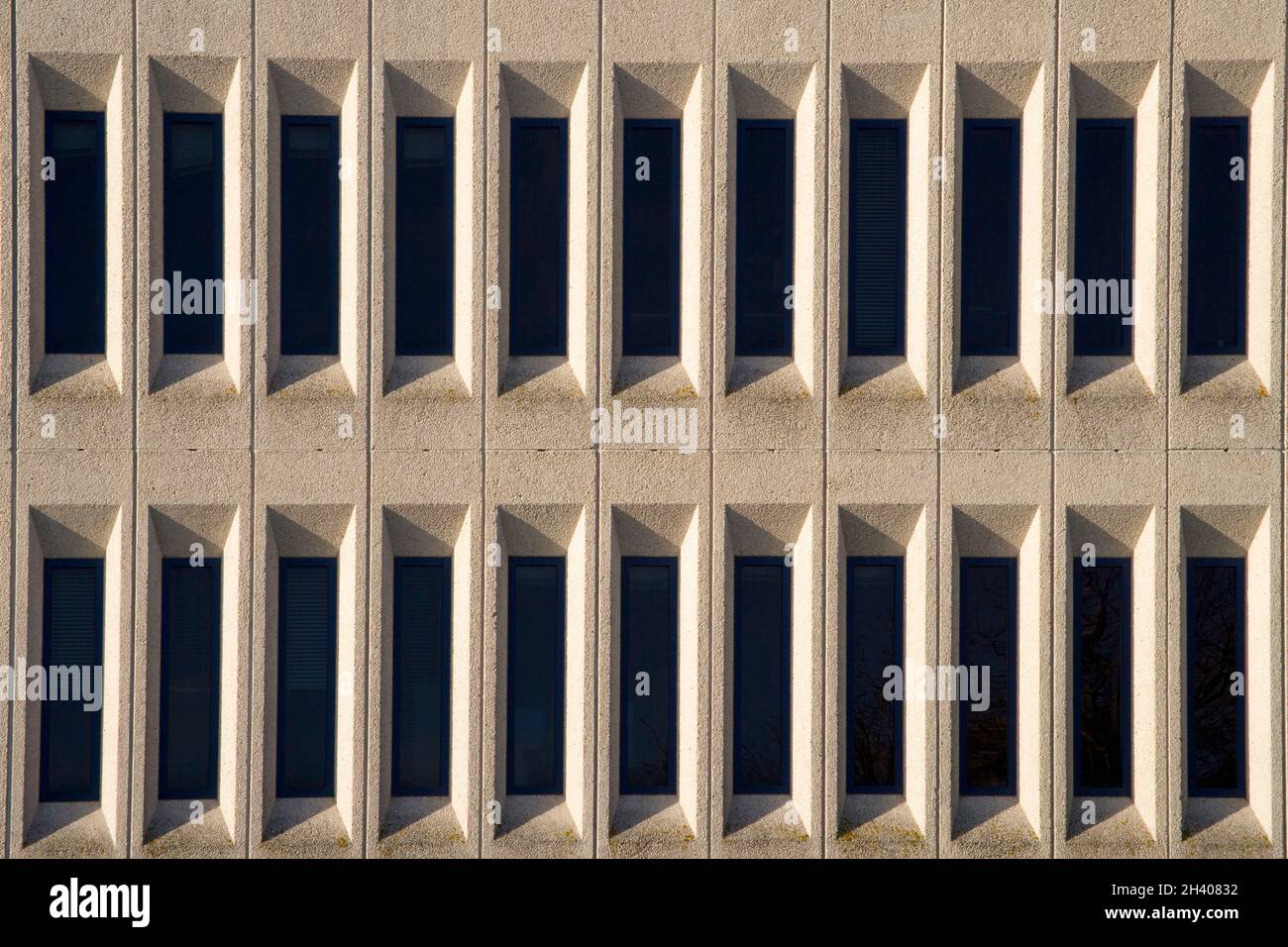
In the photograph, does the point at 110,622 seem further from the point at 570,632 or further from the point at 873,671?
the point at 873,671

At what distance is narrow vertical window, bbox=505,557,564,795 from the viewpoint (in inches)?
612

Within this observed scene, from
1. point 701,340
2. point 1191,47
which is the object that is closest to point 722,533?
point 701,340

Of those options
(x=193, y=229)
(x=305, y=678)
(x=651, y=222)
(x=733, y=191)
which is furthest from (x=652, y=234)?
(x=305, y=678)

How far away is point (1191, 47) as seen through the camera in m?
15.1

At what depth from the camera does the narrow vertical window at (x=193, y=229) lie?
Result: 1543 cm

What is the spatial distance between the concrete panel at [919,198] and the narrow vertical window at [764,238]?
0.69 meters

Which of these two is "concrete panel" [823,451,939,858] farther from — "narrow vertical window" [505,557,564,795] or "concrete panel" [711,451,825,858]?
"narrow vertical window" [505,557,564,795]

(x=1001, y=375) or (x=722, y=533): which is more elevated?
(x=1001, y=375)

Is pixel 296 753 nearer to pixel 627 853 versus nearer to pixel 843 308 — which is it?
pixel 627 853

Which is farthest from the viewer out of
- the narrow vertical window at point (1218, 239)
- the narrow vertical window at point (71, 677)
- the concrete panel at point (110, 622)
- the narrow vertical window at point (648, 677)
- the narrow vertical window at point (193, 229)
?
the narrow vertical window at point (1218, 239)

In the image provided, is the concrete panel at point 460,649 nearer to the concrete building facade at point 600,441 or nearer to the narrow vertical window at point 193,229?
the concrete building facade at point 600,441

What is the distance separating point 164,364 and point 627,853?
813cm

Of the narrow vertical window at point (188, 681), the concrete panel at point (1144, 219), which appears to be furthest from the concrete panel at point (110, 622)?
the concrete panel at point (1144, 219)

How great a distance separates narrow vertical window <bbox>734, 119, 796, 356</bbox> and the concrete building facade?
0.49 metres
